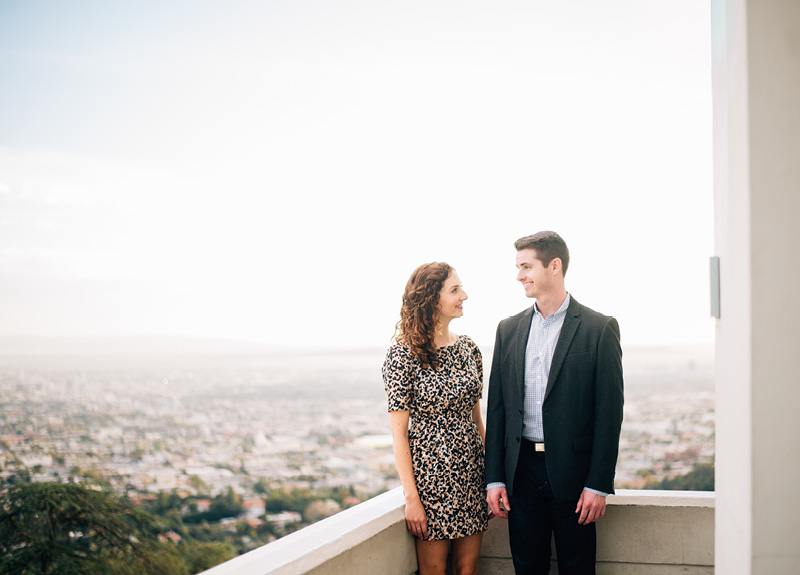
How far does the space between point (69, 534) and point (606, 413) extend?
381 cm

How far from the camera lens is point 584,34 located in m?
8.48

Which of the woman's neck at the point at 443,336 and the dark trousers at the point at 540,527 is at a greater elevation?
the woman's neck at the point at 443,336

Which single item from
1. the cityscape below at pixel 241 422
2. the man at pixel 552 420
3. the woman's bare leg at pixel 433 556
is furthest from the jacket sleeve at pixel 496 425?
the cityscape below at pixel 241 422

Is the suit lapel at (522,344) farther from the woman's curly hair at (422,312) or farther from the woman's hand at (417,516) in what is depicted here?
the woman's hand at (417,516)

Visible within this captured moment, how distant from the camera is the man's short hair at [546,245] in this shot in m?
2.57

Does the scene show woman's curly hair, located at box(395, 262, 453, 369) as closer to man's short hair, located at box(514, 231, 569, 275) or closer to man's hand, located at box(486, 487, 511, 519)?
man's short hair, located at box(514, 231, 569, 275)

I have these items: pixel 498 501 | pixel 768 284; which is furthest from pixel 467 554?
pixel 768 284

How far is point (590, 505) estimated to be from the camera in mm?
2410

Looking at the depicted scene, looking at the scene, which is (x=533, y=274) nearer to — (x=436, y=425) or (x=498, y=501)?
(x=436, y=425)

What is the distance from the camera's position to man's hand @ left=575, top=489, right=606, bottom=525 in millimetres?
2402

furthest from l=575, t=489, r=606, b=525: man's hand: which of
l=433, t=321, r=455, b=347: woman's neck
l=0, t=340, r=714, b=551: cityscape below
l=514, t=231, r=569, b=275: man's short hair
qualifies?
l=514, t=231, r=569, b=275: man's short hair

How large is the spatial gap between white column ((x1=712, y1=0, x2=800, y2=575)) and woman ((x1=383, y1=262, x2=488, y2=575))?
1.24 meters

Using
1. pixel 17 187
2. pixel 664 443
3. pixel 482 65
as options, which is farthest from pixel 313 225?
pixel 664 443

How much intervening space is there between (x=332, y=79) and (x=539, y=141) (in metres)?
7.99
